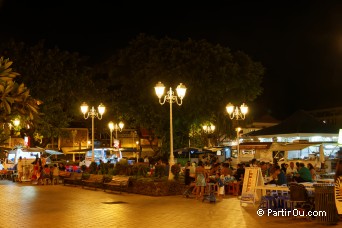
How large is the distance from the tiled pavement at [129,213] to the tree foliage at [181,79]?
18.6 m

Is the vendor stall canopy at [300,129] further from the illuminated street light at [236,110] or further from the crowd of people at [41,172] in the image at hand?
the crowd of people at [41,172]

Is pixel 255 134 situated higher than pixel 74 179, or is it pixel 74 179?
pixel 255 134

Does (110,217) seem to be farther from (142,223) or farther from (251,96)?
(251,96)

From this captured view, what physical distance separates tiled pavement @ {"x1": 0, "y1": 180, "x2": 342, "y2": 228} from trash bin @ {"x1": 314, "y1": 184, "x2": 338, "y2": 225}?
0.35 meters

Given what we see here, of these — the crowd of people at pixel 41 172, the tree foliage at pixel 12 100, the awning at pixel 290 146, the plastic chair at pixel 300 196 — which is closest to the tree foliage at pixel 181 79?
the awning at pixel 290 146

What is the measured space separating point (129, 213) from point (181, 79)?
23051mm

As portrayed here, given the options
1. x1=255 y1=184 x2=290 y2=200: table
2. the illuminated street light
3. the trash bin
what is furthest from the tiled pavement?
the illuminated street light

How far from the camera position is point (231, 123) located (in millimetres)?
47781

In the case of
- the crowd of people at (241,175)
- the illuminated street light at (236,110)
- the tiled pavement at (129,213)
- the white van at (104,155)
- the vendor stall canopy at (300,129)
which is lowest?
the tiled pavement at (129,213)

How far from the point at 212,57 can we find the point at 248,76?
4097mm

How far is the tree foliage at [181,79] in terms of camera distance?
3722 centimetres

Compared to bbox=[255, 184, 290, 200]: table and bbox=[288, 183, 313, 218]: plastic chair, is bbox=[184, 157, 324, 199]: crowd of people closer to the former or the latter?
bbox=[255, 184, 290, 200]: table

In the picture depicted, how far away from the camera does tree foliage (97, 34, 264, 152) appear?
37.2 metres

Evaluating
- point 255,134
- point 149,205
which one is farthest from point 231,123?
point 149,205
